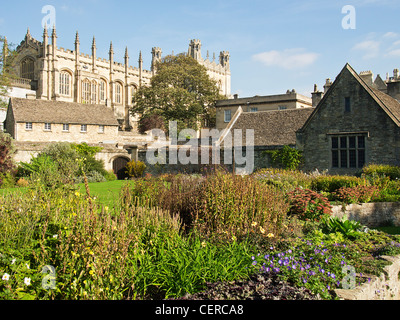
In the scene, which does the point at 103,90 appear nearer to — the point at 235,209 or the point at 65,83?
the point at 65,83

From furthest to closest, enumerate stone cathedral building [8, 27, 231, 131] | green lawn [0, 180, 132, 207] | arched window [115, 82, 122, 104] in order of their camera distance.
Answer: arched window [115, 82, 122, 104] → stone cathedral building [8, 27, 231, 131] → green lawn [0, 180, 132, 207]

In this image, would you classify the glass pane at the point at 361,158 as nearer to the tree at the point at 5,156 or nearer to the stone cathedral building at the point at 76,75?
the tree at the point at 5,156

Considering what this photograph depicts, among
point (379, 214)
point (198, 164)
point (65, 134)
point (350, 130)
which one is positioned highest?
point (65, 134)

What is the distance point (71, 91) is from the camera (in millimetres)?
65375

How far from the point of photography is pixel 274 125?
88.7 feet

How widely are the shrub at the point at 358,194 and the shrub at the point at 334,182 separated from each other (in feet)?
2.19

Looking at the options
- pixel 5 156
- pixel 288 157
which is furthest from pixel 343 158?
pixel 5 156

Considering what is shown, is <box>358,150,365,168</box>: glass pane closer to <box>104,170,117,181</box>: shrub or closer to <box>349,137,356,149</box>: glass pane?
<box>349,137,356,149</box>: glass pane

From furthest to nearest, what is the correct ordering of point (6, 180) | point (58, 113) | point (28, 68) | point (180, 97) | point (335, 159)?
1. point (28, 68)
2. point (180, 97)
3. point (58, 113)
4. point (6, 180)
5. point (335, 159)

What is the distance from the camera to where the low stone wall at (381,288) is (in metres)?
4.83

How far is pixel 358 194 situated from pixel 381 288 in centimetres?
777

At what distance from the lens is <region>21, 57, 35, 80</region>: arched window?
2564 inches

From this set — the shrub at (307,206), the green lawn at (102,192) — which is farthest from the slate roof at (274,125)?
the shrub at (307,206)

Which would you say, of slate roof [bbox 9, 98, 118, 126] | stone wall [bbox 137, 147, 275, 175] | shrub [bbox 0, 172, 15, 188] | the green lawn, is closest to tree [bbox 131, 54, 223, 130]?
slate roof [bbox 9, 98, 118, 126]
